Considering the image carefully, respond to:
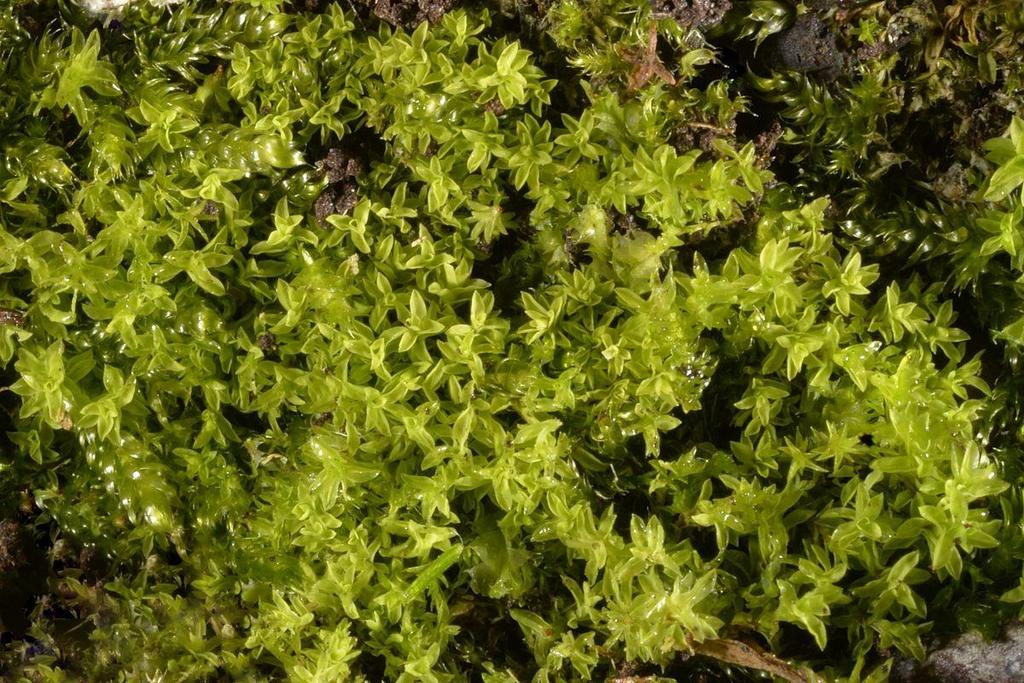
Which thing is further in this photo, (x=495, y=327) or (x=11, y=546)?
(x=11, y=546)

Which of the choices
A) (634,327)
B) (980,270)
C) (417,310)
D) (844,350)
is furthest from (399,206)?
(980,270)

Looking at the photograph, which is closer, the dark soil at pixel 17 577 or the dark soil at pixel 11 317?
the dark soil at pixel 11 317

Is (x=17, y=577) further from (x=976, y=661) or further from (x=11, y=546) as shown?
(x=976, y=661)

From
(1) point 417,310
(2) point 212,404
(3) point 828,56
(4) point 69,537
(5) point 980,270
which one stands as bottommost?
(4) point 69,537

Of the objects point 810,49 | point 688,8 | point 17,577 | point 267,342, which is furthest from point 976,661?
point 17,577

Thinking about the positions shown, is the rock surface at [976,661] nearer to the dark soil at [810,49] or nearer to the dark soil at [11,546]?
the dark soil at [810,49]

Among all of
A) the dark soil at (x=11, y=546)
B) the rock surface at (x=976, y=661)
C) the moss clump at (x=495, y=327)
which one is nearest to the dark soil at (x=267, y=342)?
the moss clump at (x=495, y=327)

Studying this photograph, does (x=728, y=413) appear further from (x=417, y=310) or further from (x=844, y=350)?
(x=417, y=310)

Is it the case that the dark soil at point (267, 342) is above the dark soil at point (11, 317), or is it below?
below
